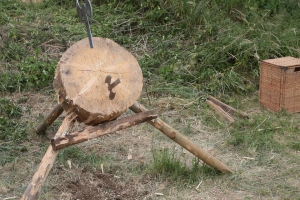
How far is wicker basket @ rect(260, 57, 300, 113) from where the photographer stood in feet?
18.0

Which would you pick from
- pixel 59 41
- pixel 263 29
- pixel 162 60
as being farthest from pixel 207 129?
pixel 59 41

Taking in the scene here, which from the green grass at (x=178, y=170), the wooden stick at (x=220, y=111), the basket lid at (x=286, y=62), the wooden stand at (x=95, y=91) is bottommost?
the wooden stick at (x=220, y=111)

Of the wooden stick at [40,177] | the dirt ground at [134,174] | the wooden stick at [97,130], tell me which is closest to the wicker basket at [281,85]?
the dirt ground at [134,174]

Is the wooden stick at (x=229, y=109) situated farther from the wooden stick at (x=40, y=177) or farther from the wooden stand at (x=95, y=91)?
the wooden stick at (x=40, y=177)

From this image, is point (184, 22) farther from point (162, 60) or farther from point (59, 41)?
point (59, 41)

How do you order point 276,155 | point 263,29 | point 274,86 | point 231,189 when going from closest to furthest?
point 231,189
point 276,155
point 274,86
point 263,29

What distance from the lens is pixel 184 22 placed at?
7121mm

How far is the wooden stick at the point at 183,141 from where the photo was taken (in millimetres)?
3980

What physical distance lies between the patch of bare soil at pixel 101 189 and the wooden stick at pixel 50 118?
0.70 metres

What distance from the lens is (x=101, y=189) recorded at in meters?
3.96

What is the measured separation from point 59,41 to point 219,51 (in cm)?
219

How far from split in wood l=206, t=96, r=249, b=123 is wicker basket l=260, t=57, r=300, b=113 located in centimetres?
51

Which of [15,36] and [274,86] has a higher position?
[15,36]

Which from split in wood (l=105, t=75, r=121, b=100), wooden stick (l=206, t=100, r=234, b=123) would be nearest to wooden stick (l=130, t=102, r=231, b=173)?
split in wood (l=105, t=75, r=121, b=100)
